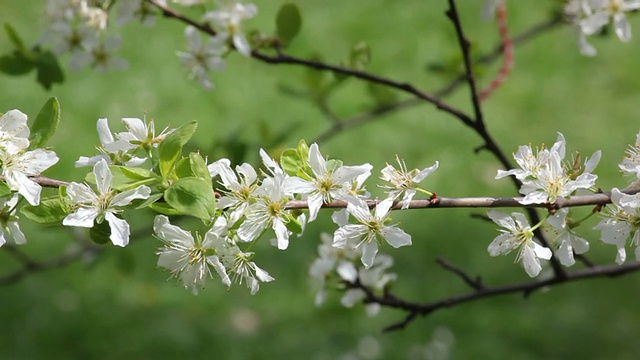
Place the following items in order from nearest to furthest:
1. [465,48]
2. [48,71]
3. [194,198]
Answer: [194,198], [465,48], [48,71]

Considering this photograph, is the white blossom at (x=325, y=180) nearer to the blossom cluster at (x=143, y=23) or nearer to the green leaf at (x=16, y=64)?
the blossom cluster at (x=143, y=23)

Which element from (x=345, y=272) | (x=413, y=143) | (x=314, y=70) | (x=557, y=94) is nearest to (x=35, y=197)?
(x=345, y=272)

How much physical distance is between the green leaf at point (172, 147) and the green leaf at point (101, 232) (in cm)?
12

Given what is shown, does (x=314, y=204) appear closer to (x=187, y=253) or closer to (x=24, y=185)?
(x=187, y=253)

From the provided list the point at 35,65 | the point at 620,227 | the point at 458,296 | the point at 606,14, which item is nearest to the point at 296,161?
the point at 620,227

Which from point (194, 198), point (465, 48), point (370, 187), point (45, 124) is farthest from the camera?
point (370, 187)

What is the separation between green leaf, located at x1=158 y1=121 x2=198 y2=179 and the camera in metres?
1.04

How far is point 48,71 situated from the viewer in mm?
1709

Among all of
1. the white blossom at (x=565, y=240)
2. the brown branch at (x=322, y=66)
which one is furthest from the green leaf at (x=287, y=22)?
the white blossom at (x=565, y=240)

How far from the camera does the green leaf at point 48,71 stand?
170 centimetres

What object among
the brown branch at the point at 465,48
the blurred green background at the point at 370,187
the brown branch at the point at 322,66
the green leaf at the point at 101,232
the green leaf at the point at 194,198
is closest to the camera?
the green leaf at the point at 194,198

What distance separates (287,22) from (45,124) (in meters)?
0.76

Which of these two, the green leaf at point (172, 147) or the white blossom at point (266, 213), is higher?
the green leaf at point (172, 147)

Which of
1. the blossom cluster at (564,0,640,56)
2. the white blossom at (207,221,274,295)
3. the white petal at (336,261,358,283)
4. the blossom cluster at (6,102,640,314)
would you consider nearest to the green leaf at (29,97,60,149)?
the blossom cluster at (6,102,640,314)
